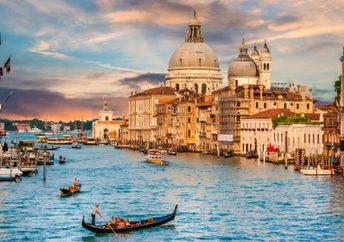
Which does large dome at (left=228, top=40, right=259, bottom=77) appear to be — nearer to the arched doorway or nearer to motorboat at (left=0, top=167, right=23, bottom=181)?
the arched doorway

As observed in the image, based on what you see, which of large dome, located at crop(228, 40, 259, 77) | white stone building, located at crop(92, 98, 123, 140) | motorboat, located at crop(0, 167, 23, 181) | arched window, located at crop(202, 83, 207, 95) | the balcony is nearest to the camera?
motorboat, located at crop(0, 167, 23, 181)

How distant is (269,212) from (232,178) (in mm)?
14411

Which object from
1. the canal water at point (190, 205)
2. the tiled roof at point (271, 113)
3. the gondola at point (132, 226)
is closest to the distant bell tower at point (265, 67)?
the tiled roof at point (271, 113)

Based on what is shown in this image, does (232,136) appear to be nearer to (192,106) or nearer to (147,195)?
(192,106)

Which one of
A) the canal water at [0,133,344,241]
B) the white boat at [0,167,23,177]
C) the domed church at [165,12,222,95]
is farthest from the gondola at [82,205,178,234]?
the domed church at [165,12,222,95]

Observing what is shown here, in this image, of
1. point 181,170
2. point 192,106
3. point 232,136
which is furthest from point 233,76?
point 181,170

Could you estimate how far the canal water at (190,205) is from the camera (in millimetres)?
27078

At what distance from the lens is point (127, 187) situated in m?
41.3

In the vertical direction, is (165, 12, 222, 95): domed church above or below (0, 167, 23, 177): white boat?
above

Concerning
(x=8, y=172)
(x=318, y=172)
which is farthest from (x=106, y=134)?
(x=318, y=172)

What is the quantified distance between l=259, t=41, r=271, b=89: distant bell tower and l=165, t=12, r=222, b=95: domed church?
13.3 metres

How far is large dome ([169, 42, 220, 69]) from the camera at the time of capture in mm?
121000

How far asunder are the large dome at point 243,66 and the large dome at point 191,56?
52.9 ft

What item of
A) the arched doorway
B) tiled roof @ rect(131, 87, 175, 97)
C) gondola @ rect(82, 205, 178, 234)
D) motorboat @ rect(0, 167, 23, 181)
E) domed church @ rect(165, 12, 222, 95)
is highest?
domed church @ rect(165, 12, 222, 95)
